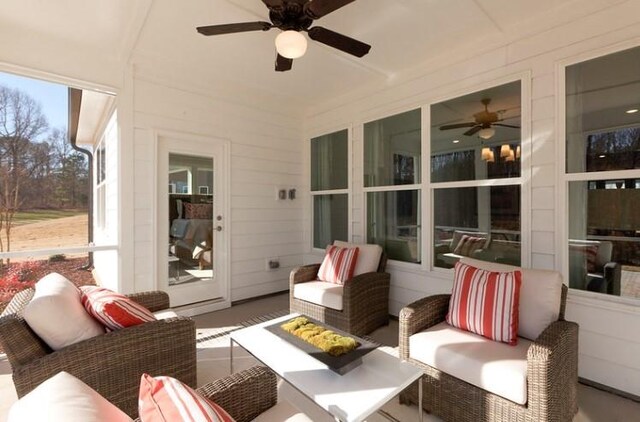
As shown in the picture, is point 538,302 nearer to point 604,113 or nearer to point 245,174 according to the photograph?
point 604,113

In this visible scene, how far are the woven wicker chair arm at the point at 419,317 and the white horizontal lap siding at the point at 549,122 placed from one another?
3.21ft

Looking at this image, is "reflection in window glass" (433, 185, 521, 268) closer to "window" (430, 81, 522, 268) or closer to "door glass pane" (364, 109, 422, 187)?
"window" (430, 81, 522, 268)

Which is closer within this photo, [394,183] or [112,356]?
[112,356]

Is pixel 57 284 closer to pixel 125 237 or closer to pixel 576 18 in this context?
pixel 125 237

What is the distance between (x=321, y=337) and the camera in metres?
1.86

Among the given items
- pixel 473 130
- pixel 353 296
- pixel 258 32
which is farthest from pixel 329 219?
pixel 258 32

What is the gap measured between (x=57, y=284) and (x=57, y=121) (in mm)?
2087

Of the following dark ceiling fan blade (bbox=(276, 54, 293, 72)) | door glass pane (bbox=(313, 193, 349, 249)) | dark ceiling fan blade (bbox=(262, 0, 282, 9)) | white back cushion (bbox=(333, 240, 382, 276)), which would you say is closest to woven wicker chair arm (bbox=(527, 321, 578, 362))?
white back cushion (bbox=(333, 240, 382, 276))

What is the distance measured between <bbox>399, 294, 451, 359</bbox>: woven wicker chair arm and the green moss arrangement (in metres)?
0.44

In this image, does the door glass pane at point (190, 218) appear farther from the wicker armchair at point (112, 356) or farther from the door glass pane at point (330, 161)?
the wicker armchair at point (112, 356)

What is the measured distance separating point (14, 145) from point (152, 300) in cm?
204

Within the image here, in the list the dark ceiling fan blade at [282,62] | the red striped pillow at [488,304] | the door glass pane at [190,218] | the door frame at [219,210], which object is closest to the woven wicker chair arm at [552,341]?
the red striped pillow at [488,304]

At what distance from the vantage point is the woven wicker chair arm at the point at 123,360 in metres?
1.56

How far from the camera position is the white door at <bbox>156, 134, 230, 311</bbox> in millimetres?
3711
